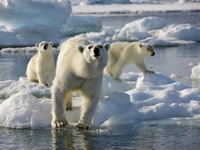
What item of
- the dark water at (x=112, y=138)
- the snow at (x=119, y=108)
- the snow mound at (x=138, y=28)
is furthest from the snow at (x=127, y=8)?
the dark water at (x=112, y=138)

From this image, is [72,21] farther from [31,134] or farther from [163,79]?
[31,134]

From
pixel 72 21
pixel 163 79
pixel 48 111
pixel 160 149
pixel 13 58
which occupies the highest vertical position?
pixel 72 21

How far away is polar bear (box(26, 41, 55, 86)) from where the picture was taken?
9.17m

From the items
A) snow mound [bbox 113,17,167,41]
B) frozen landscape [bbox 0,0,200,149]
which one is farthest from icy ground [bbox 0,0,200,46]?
frozen landscape [bbox 0,0,200,149]

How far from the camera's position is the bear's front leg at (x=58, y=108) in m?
5.93

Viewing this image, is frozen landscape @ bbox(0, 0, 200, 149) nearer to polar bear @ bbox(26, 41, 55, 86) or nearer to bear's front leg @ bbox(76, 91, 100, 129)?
bear's front leg @ bbox(76, 91, 100, 129)

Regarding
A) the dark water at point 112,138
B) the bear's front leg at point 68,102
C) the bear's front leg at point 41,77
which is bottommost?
the dark water at point 112,138

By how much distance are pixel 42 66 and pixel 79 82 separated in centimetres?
347

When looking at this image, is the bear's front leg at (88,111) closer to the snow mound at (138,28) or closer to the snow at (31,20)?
the snow at (31,20)

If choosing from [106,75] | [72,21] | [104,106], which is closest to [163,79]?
[106,75]

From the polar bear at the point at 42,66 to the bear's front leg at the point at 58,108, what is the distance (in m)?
3.08

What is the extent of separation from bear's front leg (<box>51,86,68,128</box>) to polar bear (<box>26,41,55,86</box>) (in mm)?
3079

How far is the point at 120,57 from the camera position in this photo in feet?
30.5

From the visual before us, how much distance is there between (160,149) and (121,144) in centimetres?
42
